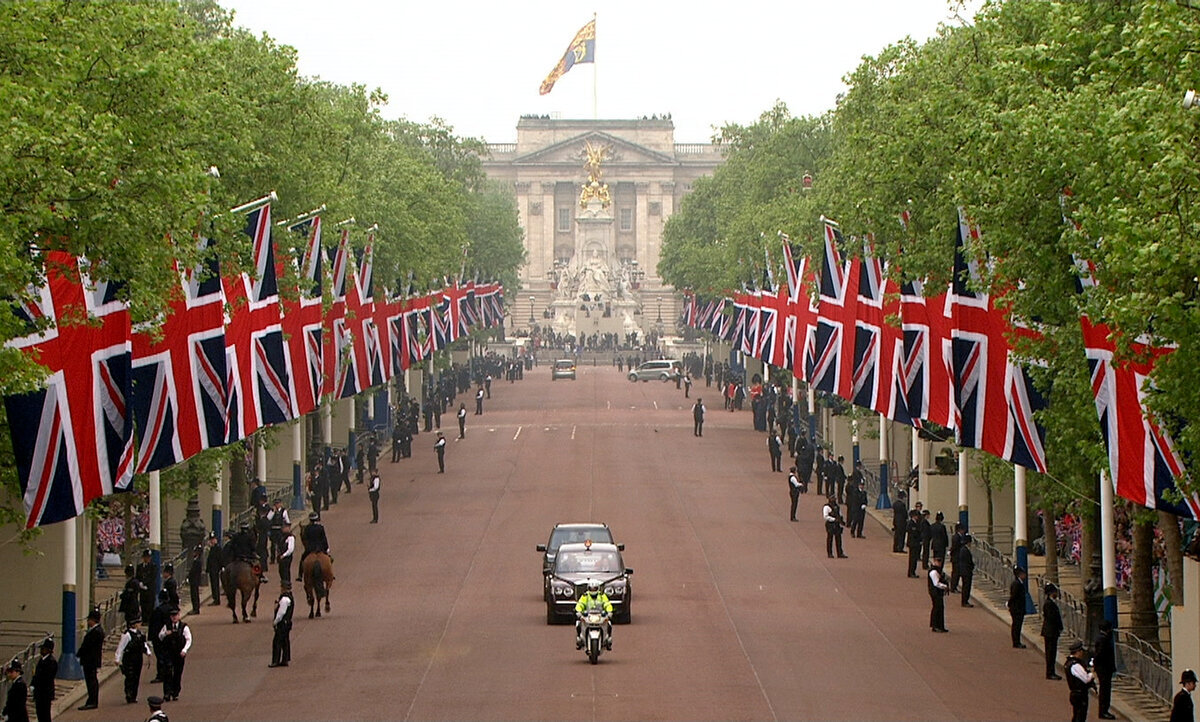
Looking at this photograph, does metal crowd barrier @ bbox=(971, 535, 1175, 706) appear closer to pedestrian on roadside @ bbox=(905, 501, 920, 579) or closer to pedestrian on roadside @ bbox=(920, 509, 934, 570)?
pedestrian on roadside @ bbox=(920, 509, 934, 570)

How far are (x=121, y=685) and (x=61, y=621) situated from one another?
1807 millimetres

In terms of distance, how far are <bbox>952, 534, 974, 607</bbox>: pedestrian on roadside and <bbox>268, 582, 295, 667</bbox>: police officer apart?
1254 cm

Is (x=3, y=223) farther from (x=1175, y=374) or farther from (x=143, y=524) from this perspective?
(x=143, y=524)

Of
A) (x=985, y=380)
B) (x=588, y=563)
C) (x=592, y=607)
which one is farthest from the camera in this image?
(x=588, y=563)

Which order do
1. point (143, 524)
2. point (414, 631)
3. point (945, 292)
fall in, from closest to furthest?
point (414, 631) → point (945, 292) → point (143, 524)

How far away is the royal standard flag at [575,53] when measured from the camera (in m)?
178

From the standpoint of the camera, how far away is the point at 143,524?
1762 inches

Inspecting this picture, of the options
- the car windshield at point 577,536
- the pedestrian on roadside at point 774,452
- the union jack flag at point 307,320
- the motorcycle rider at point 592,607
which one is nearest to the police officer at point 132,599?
the motorcycle rider at point 592,607

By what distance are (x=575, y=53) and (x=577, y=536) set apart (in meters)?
146

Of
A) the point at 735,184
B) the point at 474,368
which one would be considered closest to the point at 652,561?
the point at 735,184

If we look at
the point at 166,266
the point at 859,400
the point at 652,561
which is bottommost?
the point at 652,561

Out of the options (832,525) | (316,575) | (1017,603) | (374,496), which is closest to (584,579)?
(316,575)

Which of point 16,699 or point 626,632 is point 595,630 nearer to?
point 626,632

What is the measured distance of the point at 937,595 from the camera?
3256cm
